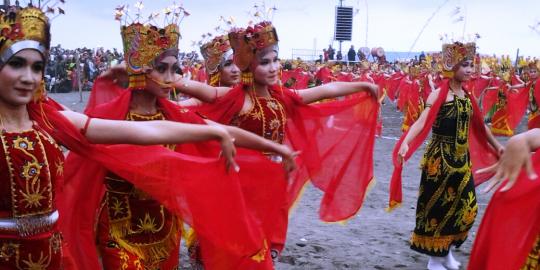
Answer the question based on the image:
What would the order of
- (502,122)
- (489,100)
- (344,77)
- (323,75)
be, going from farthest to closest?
(323,75) → (344,77) → (489,100) → (502,122)

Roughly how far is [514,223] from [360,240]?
13.0 feet

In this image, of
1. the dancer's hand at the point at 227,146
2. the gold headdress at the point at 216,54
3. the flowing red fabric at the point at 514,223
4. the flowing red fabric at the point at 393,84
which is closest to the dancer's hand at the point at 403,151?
the gold headdress at the point at 216,54

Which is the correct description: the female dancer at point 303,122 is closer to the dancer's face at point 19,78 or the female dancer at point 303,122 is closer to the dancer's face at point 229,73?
the dancer's face at point 229,73

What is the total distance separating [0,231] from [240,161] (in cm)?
175

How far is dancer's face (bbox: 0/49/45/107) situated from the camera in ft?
8.98

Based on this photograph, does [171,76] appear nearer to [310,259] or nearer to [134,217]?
[134,217]

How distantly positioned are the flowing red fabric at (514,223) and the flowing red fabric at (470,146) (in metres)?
2.62

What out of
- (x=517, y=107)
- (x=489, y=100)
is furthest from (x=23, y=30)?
(x=489, y=100)

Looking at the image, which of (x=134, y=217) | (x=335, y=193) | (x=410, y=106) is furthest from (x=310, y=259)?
(x=410, y=106)

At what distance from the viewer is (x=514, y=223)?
329cm

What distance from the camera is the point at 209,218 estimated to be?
3357 mm

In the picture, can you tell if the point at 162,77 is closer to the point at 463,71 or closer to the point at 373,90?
the point at 373,90

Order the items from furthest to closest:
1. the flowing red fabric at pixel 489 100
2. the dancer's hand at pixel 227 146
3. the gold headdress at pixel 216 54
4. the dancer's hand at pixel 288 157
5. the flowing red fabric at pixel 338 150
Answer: the flowing red fabric at pixel 489 100, the gold headdress at pixel 216 54, the flowing red fabric at pixel 338 150, the dancer's hand at pixel 288 157, the dancer's hand at pixel 227 146

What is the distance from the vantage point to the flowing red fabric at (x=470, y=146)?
6074mm
